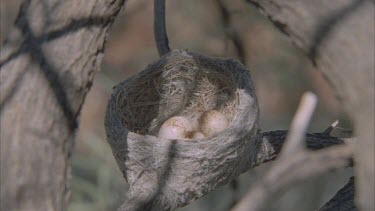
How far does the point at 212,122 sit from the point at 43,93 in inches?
45.6

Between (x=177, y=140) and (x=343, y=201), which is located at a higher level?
(x=177, y=140)

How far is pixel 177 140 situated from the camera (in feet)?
7.45

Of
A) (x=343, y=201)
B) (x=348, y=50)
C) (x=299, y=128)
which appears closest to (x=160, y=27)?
(x=343, y=201)

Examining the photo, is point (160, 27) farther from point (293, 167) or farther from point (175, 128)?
point (293, 167)

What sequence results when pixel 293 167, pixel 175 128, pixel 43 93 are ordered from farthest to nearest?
pixel 175 128
pixel 43 93
pixel 293 167

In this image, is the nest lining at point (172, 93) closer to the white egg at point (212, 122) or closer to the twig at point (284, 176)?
the white egg at point (212, 122)

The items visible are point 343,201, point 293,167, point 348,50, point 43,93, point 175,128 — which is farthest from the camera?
point 175,128

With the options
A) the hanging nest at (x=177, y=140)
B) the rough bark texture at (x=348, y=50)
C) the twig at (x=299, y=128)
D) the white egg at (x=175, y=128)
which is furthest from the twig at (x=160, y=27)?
the twig at (x=299, y=128)

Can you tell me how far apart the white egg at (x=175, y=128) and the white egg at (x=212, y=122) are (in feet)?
0.16

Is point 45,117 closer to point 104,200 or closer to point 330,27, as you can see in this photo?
point 330,27

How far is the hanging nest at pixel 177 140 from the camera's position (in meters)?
2.16

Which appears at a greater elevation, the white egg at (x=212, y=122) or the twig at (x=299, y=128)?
the twig at (x=299, y=128)

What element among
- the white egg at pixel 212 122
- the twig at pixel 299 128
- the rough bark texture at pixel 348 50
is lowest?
the white egg at pixel 212 122

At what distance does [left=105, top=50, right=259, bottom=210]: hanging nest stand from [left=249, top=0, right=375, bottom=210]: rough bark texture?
27.3 inches
